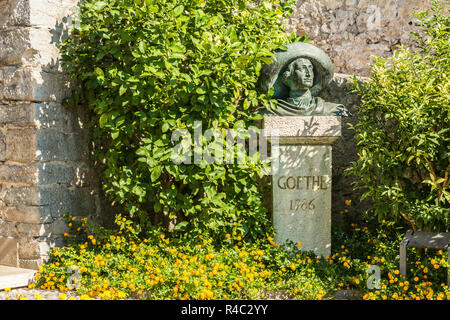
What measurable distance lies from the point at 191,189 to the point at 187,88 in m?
0.84

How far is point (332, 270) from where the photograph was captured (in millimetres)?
3562

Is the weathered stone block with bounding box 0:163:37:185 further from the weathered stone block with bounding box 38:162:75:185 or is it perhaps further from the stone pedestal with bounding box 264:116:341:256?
the stone pedestal with bounding box 264:116:341:256

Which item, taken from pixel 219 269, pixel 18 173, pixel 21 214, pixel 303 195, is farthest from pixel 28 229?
pixel 303 195

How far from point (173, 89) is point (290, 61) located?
39.1 inches

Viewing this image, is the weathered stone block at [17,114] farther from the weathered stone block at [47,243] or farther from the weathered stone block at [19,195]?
the weathered stone block at [47,243]

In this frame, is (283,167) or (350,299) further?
(283,167)

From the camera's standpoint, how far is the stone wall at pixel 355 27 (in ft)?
16.9

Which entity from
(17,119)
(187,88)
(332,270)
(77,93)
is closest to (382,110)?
(332,270)

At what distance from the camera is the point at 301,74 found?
12.8ft

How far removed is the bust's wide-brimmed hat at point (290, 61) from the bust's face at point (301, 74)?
42 mm

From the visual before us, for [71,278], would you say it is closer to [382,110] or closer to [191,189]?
[191,189]

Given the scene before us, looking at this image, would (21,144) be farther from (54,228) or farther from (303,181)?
(303,181)

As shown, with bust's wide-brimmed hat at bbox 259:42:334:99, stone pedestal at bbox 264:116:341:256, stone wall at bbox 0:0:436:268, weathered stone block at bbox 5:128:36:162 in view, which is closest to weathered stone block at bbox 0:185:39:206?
stone wall at bbox 0:0:436:268

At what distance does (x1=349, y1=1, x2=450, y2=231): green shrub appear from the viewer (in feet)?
11.3
